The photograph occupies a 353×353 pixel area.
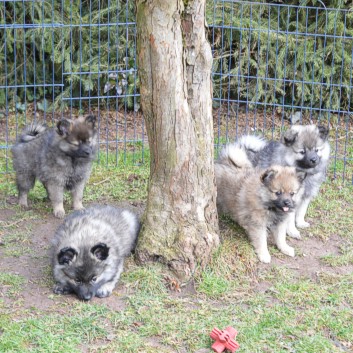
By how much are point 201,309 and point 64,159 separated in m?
2.69

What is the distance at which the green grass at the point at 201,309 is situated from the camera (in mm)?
5031

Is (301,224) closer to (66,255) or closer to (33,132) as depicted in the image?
(66,255)

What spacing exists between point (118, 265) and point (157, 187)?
2.43 ft

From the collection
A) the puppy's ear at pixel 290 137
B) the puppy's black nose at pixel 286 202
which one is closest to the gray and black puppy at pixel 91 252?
the puppy's black nose at pixel 286 202

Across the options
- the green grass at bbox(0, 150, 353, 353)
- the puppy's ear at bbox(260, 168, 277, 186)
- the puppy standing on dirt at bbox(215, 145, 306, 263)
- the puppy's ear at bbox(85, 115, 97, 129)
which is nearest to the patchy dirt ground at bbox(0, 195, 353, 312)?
the green grass at bbox(0, 150, 353, 353)

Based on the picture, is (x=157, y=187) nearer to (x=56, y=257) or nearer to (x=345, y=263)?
(x=56, y=257)

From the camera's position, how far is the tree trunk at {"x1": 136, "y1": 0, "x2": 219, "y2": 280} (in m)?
5.53

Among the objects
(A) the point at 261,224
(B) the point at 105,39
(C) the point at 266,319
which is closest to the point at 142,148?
(B) the point at 105,39

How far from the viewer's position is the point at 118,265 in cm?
580

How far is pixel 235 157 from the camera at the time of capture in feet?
23.7

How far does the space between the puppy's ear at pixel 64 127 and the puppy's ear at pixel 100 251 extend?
2.22 m

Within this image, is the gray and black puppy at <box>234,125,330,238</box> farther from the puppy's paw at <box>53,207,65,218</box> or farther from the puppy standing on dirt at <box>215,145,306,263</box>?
the puppy's paw at <box>53,207,65,218</box>

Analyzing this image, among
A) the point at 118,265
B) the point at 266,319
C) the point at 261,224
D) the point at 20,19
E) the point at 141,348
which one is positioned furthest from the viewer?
the point at 20,19

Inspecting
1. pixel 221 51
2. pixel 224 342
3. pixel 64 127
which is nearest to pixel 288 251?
pixel 224 342
